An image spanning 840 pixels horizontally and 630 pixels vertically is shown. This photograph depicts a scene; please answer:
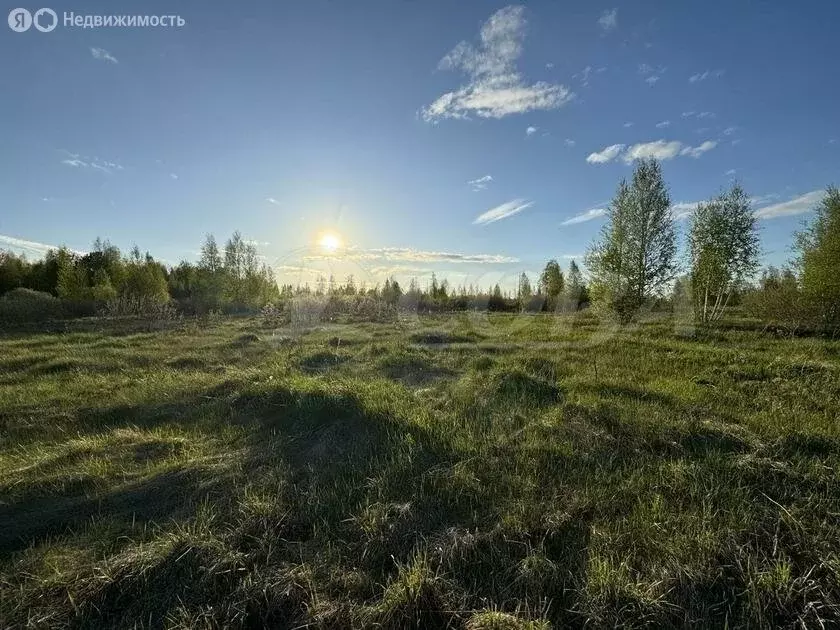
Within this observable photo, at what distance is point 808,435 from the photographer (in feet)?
18.2

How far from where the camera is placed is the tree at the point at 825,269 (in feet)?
64.6

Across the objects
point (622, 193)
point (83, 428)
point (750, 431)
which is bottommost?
point (83, 428)

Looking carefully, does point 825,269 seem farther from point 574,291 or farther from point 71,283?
point 71,283

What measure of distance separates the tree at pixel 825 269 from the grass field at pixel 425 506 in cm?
1613

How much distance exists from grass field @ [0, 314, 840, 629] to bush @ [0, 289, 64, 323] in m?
29.1

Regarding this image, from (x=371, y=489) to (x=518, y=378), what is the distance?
17.8ft

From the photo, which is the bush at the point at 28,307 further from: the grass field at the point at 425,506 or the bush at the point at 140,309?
the grass field at the point at 425,506

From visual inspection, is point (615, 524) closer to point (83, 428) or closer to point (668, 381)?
point (668, 381)

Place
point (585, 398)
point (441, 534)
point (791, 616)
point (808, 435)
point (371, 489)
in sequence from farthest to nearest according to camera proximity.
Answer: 1. point (585, 398)
2. point (808, 435)
3. point (371, 489)
4. point (441, 534)
5. point (791, 616)

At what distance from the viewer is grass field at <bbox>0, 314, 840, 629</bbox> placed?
9.53ft

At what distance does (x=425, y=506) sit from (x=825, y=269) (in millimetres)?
25383

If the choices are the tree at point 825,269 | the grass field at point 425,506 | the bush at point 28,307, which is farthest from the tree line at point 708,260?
the bush at point 28,307

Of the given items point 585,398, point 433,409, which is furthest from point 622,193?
point 433,409

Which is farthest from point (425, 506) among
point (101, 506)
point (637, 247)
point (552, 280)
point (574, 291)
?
point (552, 280)
